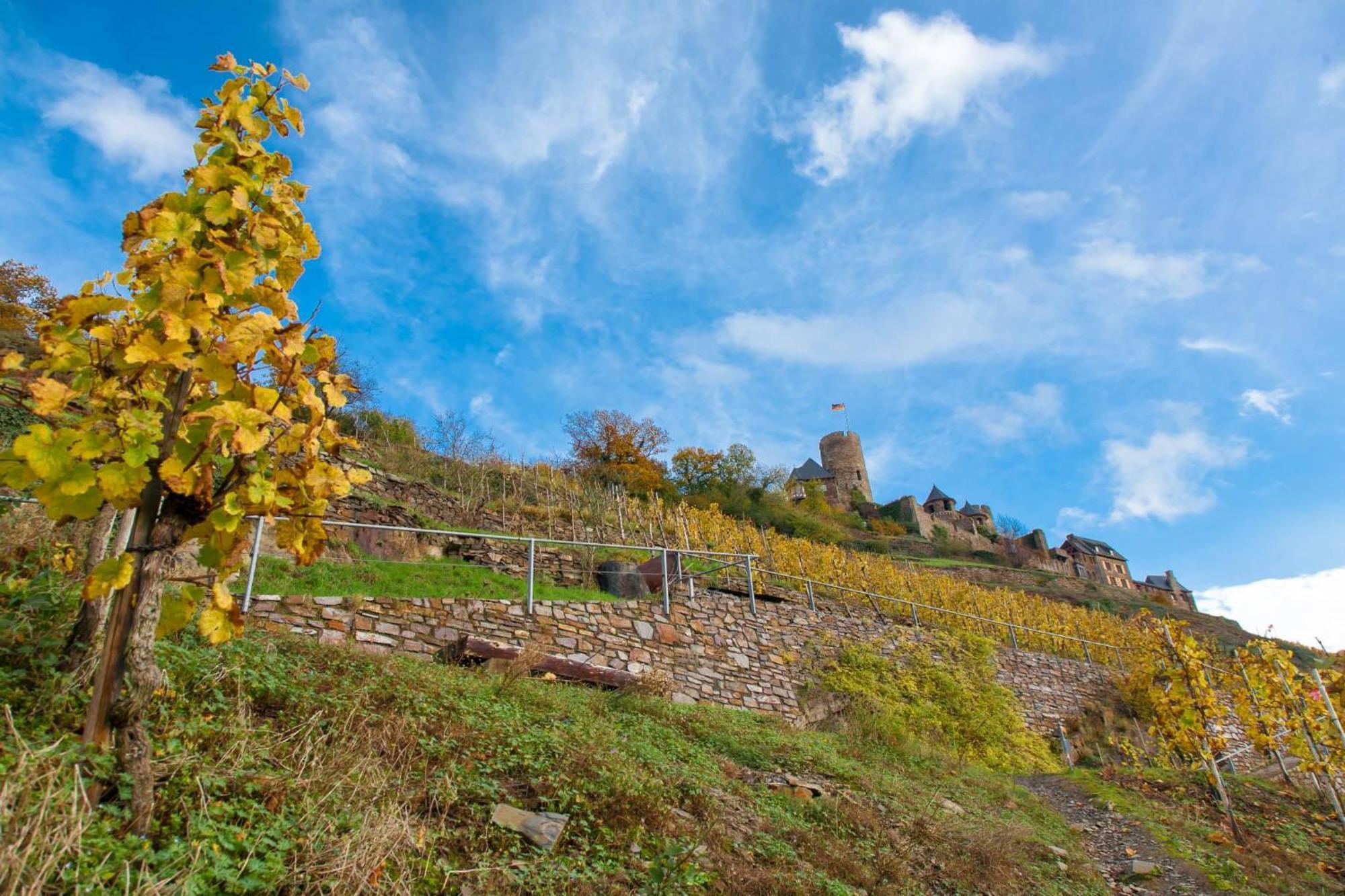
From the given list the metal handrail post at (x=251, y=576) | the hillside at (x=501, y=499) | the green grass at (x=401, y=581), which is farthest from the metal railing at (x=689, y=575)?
the hillside at (x=501, y=499)

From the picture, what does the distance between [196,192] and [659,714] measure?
6289 mm

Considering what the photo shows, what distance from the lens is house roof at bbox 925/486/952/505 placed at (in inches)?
2271

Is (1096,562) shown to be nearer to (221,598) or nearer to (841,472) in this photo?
(841,472)

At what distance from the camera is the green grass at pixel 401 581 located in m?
8.95

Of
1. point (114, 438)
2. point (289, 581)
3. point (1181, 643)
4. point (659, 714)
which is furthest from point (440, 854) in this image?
point (1181, 643)

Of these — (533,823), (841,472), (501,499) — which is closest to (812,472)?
(841,472)

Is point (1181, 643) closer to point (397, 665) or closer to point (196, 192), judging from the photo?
point (397, 665)

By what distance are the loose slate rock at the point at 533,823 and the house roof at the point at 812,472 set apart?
163 feet

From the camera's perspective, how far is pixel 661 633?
10.7 meters

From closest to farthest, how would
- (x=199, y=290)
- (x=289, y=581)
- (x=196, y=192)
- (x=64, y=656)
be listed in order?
(x=199, y=290)
(x=196, y=192)
(x=64, y=656)
(x=289, y=581)

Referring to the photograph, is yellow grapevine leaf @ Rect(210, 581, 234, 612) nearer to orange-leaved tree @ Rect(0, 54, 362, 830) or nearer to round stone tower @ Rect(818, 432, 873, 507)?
orange-leaved tree @ Rect(0, 54, 362, 830)

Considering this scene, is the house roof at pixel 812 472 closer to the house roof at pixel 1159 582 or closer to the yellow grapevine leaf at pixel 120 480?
the house roof at pixel 1159 582

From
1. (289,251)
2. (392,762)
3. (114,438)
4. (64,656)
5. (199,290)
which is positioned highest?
(289,251)

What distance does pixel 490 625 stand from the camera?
29.9 feet
